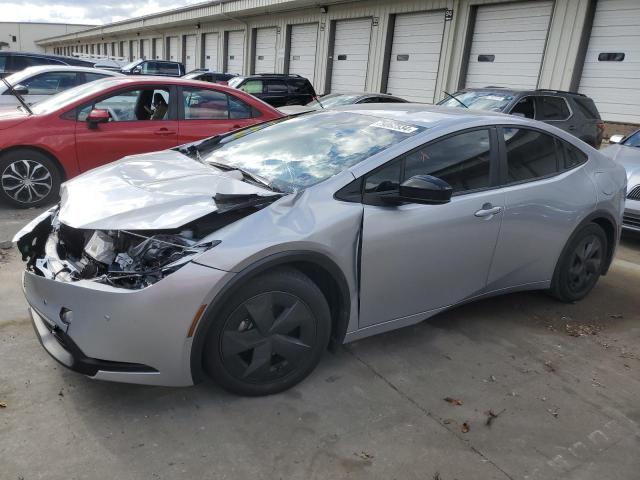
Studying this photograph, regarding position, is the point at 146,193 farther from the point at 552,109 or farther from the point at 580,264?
the point at 552,109

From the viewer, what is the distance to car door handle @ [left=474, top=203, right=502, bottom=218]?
3292 mm

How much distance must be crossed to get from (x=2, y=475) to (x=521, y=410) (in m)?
2.46

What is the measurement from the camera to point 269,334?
8.67ft

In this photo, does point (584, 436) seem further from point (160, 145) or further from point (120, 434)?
point (160, 145)

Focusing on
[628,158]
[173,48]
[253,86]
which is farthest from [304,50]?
[628,158]

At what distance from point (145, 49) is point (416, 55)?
30.4 metres

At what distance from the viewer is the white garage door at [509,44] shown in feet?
45.1

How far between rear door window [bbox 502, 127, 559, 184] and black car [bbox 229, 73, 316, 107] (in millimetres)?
10060

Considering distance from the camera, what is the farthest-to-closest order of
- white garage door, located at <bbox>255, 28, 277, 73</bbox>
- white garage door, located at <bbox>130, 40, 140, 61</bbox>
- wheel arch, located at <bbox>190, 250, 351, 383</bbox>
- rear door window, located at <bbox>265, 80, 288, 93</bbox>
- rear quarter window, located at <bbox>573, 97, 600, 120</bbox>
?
white garage door, located at <bbox>130, 40, 140, 61</bbox> < white garage door, located at <bbox>255, 28, 277, 73</bbox> < rear door window, located at <bbox>265, 80, 288, 93</bbox> < rear quarter window, located at <bbox>573, 97, 600, 120</bbox> < wheel arch, located at <bbox>190, 250, 351, 383</bbox>

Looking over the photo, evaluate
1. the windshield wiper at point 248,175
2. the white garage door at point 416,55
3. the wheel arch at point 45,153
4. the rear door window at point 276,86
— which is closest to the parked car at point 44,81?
the wheel arch at point 45,153

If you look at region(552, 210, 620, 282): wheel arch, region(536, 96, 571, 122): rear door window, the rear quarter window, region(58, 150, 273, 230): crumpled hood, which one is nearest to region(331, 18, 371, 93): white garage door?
the rear quarter window

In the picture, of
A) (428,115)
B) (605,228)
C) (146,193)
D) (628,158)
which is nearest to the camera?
(146,193)

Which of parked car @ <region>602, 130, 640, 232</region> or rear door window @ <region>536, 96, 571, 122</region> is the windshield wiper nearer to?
parked car @ <region>602, 130, 640, 232</region>

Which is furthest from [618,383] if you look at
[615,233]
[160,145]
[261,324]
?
[160,145]
